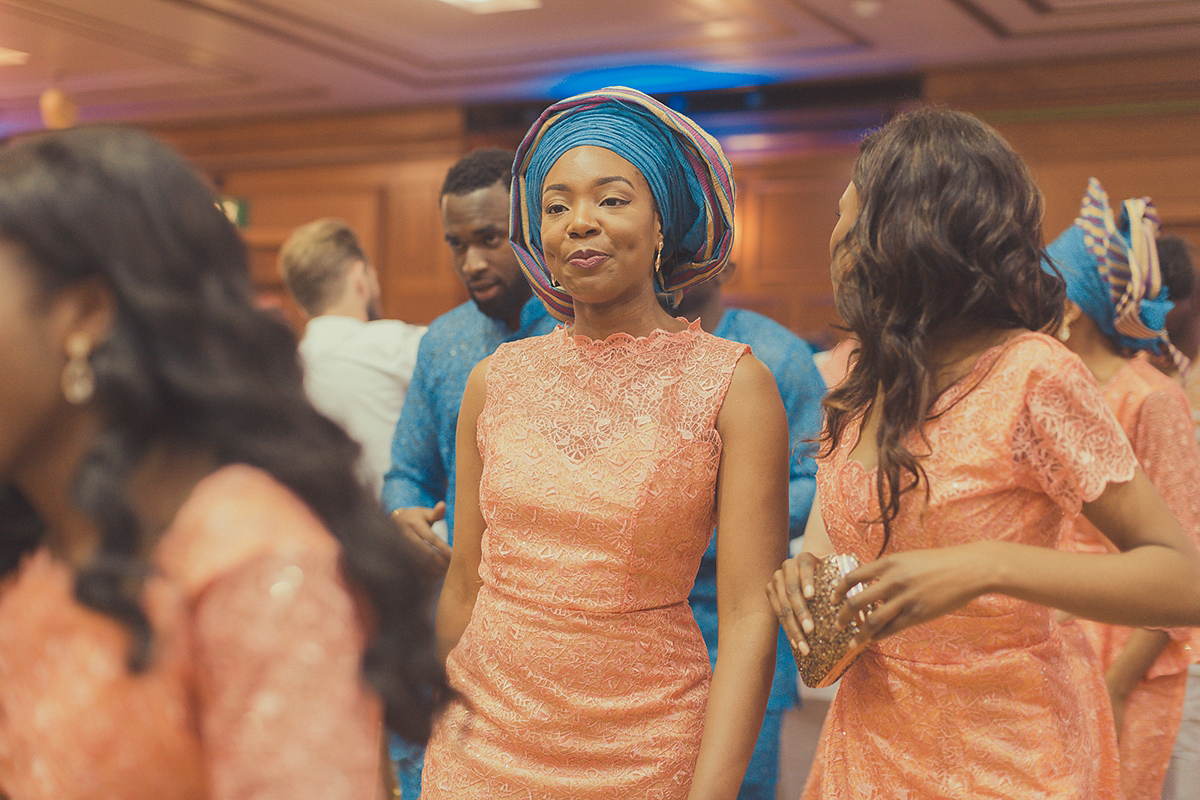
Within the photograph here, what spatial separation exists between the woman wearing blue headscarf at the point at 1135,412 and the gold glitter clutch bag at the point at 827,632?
99 cm

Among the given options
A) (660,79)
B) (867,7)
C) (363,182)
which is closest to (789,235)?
(660,79)

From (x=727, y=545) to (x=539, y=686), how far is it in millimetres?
322

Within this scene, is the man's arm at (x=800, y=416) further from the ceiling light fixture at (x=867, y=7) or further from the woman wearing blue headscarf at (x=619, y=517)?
the ceiling light fixture at (x=867, y=7)

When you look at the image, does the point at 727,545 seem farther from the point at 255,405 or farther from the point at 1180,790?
the point at 1180,790

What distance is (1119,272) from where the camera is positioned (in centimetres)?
252

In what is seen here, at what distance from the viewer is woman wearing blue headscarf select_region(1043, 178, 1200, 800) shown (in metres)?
2.29

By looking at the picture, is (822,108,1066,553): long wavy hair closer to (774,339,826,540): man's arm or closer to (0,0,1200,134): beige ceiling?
(774,339,826,540): man's arm

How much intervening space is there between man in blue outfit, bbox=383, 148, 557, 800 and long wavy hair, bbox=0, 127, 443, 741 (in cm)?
132

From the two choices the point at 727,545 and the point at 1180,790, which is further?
the point at 1180,790

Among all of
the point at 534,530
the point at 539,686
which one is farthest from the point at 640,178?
the point at 539,686

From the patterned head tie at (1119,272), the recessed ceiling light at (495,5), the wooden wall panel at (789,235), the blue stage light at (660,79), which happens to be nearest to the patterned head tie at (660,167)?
the patterned head tie at (1119,272)

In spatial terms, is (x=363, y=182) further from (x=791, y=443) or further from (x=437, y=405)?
(x=791, y=443)

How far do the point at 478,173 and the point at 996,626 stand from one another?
60.6 inches

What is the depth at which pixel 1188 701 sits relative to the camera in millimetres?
2895
